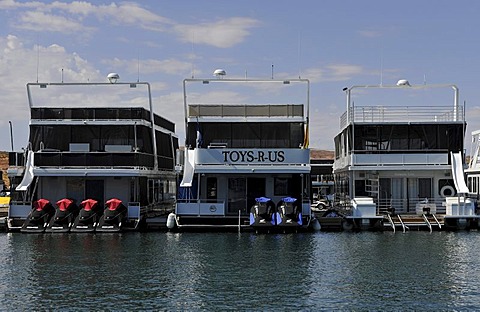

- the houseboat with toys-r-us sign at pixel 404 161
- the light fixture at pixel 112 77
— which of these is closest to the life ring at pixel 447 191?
the houseboat with toys-r-us sign at pixel 404 161

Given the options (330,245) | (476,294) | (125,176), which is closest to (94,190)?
(125,176)

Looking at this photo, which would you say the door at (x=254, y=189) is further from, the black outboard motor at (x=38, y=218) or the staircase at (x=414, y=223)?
the black outboard motor at (x=38, y=218)

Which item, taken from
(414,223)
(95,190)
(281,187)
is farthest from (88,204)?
(414,223)

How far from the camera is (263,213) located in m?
36.2

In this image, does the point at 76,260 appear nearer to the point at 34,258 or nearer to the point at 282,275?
the point at 34,258

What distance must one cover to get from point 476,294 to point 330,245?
1105 cm

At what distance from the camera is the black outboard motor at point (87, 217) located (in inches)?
1451

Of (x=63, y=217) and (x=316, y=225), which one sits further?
(x=316, y=225)

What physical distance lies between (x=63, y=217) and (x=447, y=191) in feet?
70.4

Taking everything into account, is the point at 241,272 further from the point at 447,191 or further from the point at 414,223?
the point at 447,191

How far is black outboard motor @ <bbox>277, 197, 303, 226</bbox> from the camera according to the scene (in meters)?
36.0

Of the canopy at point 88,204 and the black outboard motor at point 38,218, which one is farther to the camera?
the canopy at point 88,204

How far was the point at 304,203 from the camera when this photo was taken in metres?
37.9

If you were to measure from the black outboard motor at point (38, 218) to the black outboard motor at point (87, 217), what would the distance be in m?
1.63
